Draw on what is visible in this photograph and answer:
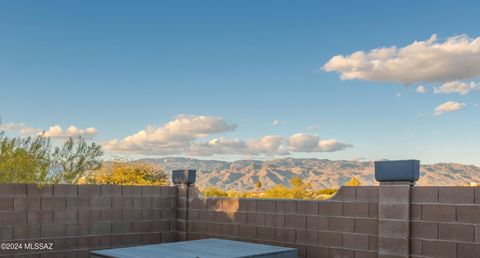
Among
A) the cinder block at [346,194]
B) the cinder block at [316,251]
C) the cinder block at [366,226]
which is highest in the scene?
the cinder block at [346,194]

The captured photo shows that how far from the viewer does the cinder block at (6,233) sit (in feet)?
30.0

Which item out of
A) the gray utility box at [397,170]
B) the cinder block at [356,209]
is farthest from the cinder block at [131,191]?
the gray utility box at [397,170]

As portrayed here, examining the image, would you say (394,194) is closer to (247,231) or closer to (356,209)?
(356,209)

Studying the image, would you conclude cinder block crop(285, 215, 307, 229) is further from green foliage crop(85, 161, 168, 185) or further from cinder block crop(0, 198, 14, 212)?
green foliage crop(85, 161, 168, 185)

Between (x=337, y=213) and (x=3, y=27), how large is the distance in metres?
12.2

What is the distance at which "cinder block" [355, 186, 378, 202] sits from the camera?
827cm

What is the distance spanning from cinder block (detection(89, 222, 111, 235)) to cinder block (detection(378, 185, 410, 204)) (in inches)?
205

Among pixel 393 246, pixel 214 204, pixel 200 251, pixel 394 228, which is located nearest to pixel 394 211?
pixel 394 228

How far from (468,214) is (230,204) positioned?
178 inches

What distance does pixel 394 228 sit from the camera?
26.0 feet

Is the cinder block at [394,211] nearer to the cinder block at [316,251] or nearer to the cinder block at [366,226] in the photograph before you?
the cinder block at [366,226]

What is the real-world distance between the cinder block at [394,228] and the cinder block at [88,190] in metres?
5.31

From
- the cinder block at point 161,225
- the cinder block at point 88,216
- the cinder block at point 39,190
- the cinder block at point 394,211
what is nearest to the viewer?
the cinder block at point 394,211

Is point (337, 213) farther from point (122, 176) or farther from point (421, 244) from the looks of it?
point (122, 176)
